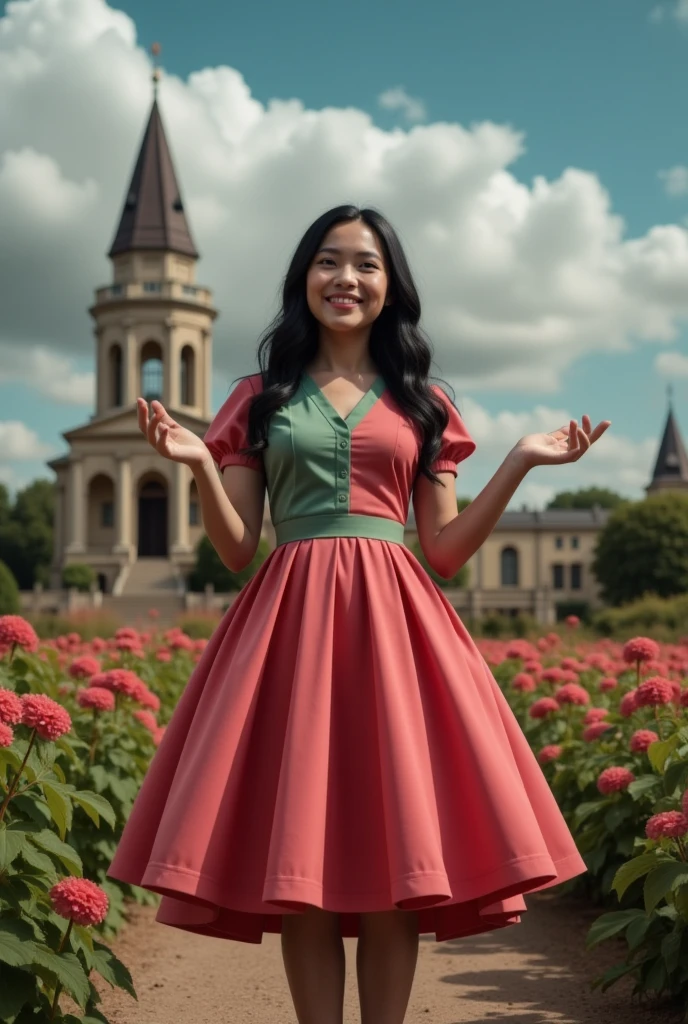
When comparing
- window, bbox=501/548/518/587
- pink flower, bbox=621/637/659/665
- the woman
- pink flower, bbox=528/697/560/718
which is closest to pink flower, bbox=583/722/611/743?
pink flower, bbox=621/637/659/665

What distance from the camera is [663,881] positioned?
146 inches

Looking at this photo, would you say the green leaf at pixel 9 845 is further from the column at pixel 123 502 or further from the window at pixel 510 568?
the window at pixel 510 568

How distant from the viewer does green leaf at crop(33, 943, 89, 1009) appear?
130 inches

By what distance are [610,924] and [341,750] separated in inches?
66.0

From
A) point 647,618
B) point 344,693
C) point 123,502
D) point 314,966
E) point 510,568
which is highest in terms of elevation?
point 123,502

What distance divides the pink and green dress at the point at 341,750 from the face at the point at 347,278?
25 cm

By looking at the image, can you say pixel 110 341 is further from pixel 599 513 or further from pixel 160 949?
pixel 160 949

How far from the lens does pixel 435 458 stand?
359cm

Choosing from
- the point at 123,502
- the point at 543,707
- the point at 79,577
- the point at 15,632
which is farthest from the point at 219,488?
the point at 123,502

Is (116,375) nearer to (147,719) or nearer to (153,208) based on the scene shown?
(153,208)

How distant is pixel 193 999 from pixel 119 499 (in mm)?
58224

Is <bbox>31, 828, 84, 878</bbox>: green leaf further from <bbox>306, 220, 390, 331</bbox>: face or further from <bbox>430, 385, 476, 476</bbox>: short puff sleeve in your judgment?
<bbox>306, 220, 390, 331</bbox>: face

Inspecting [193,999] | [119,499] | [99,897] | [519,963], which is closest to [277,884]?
[99,897]

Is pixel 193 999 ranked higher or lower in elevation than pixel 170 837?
lower
